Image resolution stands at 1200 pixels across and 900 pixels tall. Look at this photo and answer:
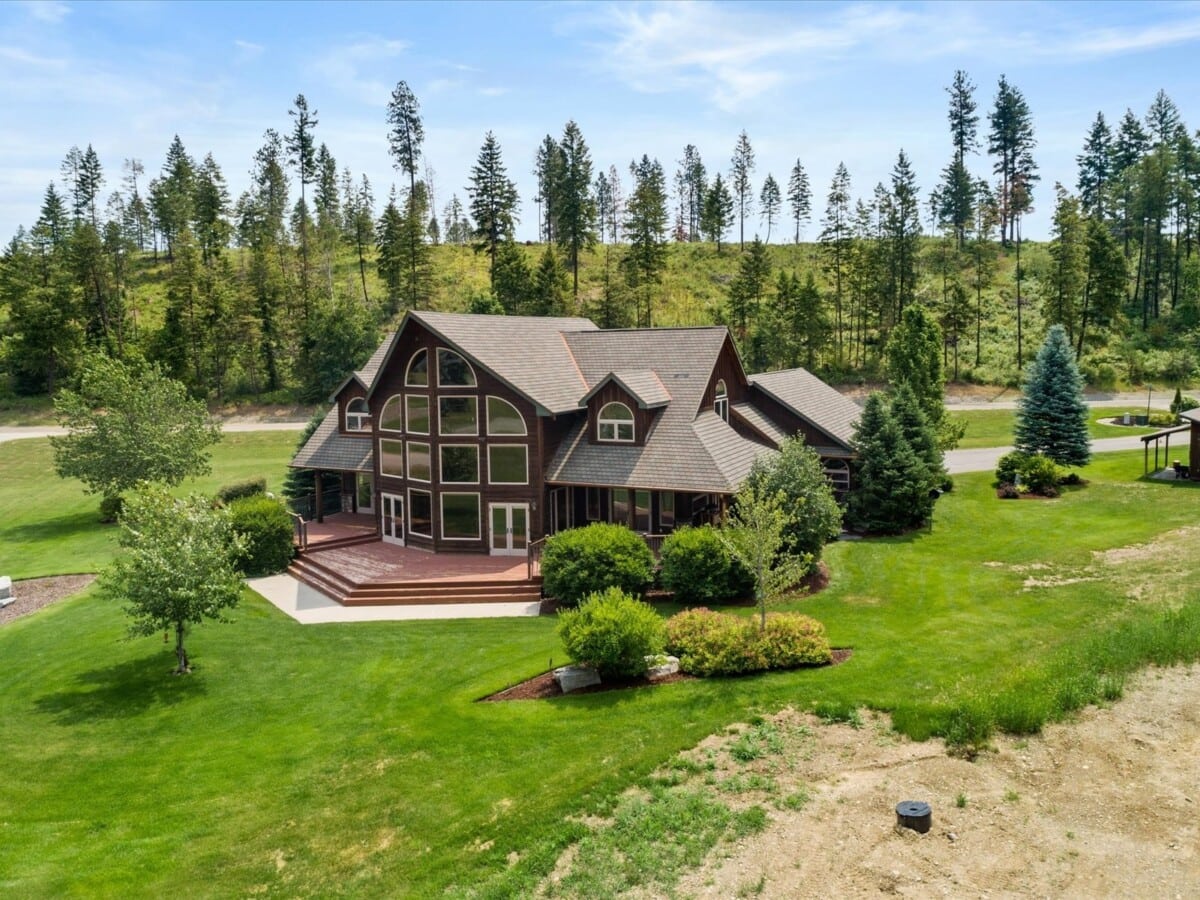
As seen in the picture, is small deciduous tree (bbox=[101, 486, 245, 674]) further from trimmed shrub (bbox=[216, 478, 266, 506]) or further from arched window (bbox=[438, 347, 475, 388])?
trimmed shrub (bbox=[216, 478, 266, 506])

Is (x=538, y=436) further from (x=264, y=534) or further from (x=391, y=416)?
(x=264, y=534)

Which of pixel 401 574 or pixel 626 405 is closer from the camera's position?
pixel 401 574

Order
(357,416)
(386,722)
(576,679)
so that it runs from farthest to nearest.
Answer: (357,416), (576,679), (386,722)

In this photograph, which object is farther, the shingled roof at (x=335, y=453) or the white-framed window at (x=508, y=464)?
the shingled roof at (x=335, y=453)

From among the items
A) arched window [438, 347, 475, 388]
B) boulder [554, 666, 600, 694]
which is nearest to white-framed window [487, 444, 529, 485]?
arched window [438, 347, 475, 388]

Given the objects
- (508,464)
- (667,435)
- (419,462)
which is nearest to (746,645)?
(667,435)

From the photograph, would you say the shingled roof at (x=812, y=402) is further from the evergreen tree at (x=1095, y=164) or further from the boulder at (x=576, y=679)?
the evergreen tree at (x=1095, y=164)

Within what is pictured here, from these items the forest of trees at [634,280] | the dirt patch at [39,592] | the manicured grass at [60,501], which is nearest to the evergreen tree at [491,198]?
the forest of trees at [634,280]
